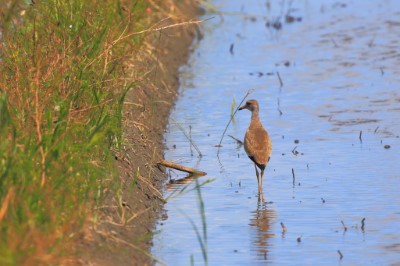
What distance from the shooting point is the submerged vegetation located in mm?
6814

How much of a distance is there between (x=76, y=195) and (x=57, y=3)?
4041 mm

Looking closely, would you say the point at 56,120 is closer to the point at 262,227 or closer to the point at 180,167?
the point at 262,227

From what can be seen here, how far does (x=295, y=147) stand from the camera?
12625 millimetres

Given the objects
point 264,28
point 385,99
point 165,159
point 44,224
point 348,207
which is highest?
point 264,28

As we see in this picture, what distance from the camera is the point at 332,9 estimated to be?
85.4ft

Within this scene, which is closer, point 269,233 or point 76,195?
point 76,195

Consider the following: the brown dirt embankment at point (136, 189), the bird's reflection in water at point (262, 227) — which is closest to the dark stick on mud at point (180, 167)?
the brown dirt embankment at point (136, 189)

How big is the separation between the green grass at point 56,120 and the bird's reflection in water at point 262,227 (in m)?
1.23

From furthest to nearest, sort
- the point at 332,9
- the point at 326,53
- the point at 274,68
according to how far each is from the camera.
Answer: the point at 332,9
the point at 326,53
the point at 274,68

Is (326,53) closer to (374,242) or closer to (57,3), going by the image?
(57,3)

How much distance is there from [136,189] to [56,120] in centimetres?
108

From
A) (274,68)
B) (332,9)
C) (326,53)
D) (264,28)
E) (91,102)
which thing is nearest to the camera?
(91,102)

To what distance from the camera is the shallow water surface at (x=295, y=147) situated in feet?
29.1

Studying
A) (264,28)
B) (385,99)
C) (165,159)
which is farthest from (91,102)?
(264,28)
